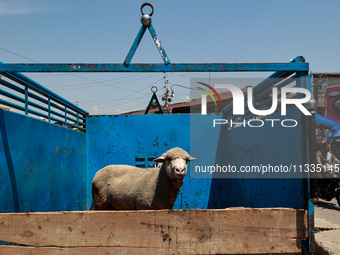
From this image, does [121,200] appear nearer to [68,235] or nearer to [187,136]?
[187,136]

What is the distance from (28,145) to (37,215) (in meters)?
1.99

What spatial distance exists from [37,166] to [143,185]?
69.7 inches

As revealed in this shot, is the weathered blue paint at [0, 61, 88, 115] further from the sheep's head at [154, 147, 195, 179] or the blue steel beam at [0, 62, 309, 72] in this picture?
the sheep's head at [154, 147, 195, 179]

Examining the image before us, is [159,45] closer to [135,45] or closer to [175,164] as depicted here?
[135,45]

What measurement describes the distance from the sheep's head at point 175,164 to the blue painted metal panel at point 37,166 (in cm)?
178

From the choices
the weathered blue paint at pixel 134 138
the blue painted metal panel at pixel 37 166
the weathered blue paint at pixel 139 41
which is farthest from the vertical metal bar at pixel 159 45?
the weathered blue paint at pixel 134 138

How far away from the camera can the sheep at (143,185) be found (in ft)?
16.9

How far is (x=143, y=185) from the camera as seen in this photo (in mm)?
5445

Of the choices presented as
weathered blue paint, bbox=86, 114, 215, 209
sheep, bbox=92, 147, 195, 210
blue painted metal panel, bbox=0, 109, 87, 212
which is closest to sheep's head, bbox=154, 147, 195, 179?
sheep, bbox=92, 147, 195, 210

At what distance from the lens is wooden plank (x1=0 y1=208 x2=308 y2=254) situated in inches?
94.2

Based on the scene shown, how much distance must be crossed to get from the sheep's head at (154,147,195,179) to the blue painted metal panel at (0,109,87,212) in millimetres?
1778

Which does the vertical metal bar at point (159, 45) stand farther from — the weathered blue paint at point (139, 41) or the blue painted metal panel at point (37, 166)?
the blue painted metal panel at point (37, 166)

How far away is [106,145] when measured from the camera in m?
7.70

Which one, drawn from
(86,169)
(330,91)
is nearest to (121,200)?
(86,169)
